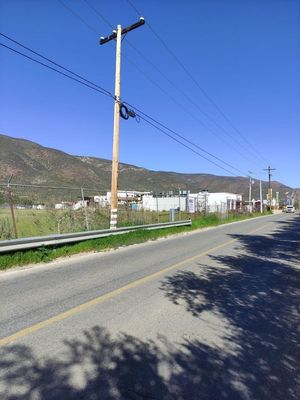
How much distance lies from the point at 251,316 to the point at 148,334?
1.85 m

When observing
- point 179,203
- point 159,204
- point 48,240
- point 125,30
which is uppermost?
point 125,30

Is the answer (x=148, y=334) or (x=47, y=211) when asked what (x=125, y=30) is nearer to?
(x=47, y=211)

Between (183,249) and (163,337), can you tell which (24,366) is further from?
(183,249)

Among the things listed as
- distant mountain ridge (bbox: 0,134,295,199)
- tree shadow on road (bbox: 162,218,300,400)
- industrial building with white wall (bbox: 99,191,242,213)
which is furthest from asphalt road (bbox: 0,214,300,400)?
distant mountain ridge (bbox: 0,134,295,199)

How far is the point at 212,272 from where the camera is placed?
10.3m

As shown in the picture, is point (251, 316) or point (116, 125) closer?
point (251, 316)

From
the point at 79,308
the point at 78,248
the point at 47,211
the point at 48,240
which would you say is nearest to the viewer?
the point at 79,308

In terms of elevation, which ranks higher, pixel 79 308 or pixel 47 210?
pixel 47 210

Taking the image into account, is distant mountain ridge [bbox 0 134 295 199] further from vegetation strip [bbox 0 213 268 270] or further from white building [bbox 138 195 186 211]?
vegetation strip [bbox 0 213 268 270]

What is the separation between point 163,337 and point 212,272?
203 inches

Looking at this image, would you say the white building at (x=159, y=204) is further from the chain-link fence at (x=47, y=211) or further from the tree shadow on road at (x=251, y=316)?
the tree shadow on road at (x=251, y=316)

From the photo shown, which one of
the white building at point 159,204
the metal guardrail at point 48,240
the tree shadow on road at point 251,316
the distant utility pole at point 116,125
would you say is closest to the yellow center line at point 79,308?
the tree shadow on road at point 251,316

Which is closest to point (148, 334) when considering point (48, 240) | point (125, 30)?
point (48, 240)

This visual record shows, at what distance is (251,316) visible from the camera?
21.1 feet
